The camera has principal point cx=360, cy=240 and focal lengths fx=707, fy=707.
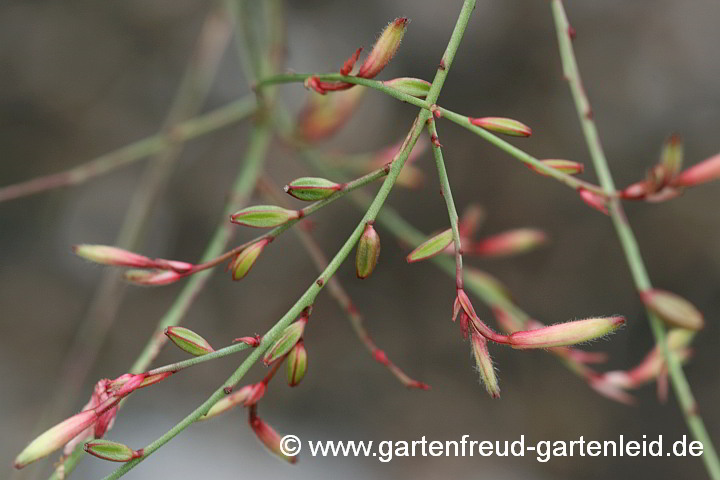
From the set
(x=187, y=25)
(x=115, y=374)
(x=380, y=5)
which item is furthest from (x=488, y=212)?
(x=115, y=374)

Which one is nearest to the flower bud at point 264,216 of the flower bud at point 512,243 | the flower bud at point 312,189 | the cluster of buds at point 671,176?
the flower bud at point 312,189

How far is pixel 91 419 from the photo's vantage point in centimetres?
45

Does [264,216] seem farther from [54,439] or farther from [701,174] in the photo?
[701,174]

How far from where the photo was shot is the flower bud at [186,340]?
44cm

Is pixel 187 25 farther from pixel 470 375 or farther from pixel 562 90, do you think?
pixel 470 375

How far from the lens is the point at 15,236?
164cm

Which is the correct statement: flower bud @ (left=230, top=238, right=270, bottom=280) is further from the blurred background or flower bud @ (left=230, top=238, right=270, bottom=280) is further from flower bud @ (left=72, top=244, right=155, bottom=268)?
the blurred background

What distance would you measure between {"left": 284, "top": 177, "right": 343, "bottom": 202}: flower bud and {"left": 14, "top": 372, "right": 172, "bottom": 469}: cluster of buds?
0.14m

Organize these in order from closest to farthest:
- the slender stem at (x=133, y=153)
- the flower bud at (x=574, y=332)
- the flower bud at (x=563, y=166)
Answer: the flower bud at (x=574, y=332) → the flower bud at (x=563, y=166) → the slender stem at (x=133, y=153)

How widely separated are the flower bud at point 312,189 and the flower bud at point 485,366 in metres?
0.13

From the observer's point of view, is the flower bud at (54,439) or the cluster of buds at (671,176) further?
the cluster of buds at (671,176)

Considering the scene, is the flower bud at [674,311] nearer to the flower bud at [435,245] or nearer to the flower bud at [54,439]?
the flower bud at [435,245]

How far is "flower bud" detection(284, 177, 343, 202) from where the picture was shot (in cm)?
43

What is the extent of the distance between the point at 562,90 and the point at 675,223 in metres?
0.39
